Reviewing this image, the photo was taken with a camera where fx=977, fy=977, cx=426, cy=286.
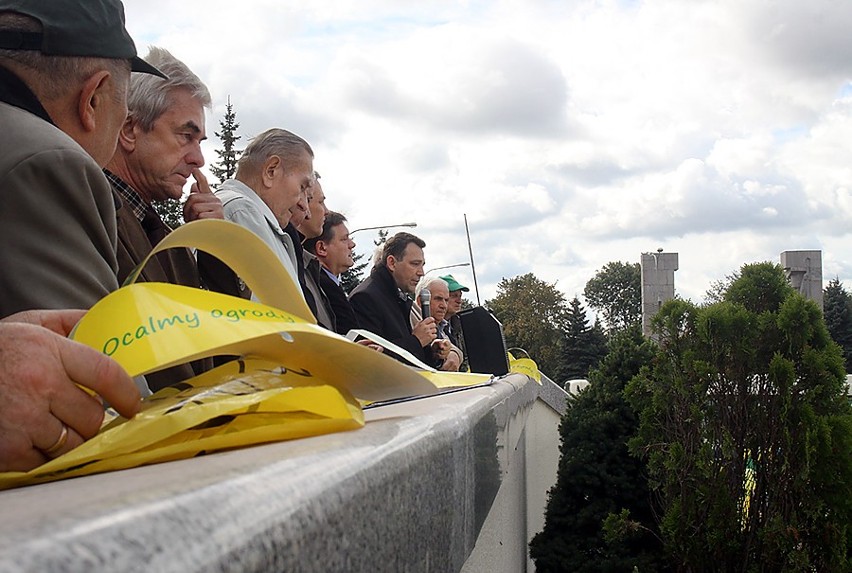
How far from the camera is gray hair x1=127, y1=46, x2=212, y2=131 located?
343 centimetres

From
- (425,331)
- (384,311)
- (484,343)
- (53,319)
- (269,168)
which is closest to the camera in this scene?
(53,319)

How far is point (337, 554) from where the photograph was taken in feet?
2.07

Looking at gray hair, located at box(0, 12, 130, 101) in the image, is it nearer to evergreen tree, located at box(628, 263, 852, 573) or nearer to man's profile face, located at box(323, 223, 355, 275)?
man's profile face, located at box(323, 223, 355, 275)

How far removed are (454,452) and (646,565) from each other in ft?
19.6

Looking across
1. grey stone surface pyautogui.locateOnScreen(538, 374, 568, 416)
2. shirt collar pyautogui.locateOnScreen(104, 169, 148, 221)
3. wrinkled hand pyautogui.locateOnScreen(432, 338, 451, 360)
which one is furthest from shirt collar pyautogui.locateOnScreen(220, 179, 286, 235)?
grey stone surface pyautogui.locateOnScreen(538, 374, 568, 416)

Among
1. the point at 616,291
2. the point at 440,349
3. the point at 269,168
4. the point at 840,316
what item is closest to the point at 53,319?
the point at 269,168

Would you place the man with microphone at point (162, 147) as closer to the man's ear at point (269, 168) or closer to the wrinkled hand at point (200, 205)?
the wrinkled hand at point (200, 205)

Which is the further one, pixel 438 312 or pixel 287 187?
pixel 438 312

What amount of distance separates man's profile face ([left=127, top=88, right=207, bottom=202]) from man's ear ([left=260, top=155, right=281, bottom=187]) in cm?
127

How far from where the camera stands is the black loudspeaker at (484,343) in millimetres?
6391

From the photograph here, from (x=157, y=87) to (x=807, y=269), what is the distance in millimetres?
24405

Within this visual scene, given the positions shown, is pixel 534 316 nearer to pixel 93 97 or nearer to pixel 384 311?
pixel 384 311

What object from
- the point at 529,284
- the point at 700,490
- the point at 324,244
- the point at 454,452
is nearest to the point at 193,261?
the point at 454,452

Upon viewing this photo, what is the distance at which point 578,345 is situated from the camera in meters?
62.8
